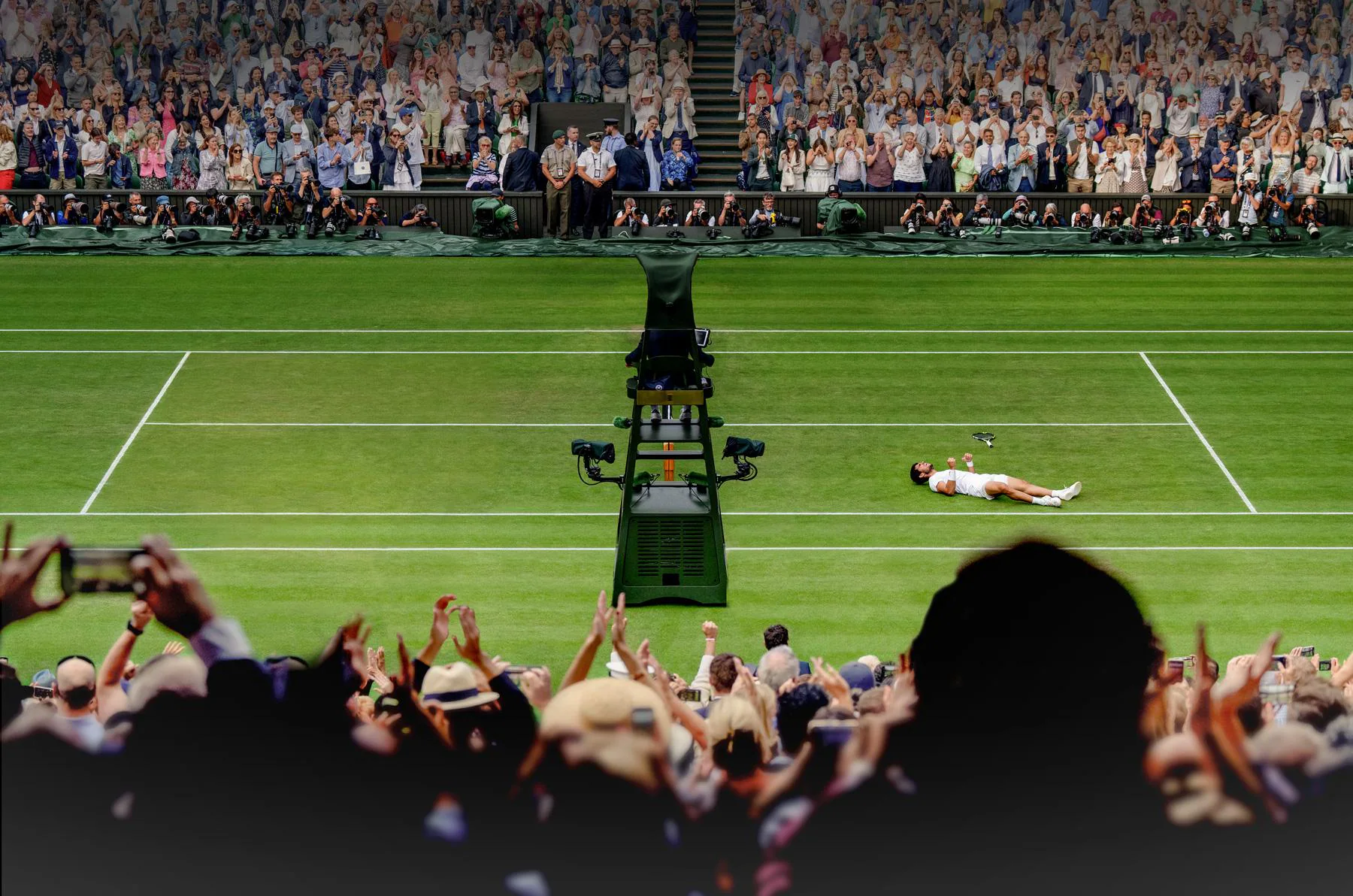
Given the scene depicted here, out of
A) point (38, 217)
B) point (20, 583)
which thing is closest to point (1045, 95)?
point (38, 217)

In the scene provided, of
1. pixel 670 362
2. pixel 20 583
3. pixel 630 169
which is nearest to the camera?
pixel 20 583

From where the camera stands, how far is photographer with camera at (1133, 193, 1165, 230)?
110ft

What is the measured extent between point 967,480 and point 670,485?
15.6 ft

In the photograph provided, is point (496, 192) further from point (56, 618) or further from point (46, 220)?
point (56, 618)

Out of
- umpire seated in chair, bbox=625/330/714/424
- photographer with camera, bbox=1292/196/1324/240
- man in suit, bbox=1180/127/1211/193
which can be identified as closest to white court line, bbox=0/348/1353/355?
photographer with camera, bbox=1292/196/1324/240

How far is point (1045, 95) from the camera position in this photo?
37.1m

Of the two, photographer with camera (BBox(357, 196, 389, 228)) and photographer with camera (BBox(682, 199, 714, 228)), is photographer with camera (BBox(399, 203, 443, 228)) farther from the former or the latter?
photographer with camera (BBox(682, 199, 714, 228))

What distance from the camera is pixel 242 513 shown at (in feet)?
64.6

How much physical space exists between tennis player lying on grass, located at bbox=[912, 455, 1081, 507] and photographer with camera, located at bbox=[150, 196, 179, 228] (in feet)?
62.2

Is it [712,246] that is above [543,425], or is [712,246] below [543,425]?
above

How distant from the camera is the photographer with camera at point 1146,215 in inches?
1315

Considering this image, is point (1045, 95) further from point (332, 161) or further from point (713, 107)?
point (332, 161)

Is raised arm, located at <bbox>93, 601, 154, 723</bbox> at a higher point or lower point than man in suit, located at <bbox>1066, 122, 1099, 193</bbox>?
lower

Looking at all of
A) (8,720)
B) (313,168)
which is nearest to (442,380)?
(313,168)
